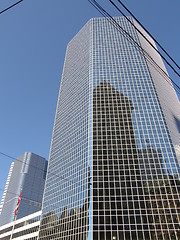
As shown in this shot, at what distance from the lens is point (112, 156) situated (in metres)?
73.4

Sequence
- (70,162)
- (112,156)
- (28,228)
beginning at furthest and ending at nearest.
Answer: (28,228) → (70,162) → (112,156)

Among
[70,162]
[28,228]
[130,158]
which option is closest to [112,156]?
[130,158]

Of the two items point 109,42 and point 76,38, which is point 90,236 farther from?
point 76,38

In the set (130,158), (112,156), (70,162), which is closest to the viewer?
(130,158)

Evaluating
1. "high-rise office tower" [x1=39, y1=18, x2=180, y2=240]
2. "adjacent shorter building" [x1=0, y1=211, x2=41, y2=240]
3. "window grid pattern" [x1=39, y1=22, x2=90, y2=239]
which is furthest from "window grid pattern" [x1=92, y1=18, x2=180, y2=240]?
"adjacent shorter building" [x1=0, y1=211, x2=41, y2=240]

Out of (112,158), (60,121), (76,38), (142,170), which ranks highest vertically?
(76,38)

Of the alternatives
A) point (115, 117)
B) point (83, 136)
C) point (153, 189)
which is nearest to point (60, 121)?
point (83, 136)

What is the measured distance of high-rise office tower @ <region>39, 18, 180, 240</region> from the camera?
195 feet

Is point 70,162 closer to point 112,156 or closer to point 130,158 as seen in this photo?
point 112,156

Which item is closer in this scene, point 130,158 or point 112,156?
point 130,158

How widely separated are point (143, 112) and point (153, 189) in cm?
3189

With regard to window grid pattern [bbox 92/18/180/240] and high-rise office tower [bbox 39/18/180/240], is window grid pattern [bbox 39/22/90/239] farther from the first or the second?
window grid pattern [bbox 92/18/180/240]

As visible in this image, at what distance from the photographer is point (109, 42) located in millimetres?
116312

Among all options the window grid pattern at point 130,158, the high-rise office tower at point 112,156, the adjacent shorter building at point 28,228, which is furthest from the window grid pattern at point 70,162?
the adjacent shorter building at point 28,228
